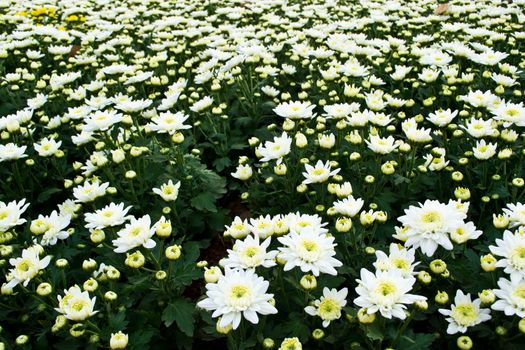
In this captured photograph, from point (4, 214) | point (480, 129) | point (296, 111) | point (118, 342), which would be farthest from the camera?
point (296, 111)

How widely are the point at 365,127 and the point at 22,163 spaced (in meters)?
3.21

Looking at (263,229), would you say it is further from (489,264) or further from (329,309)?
(489,264)

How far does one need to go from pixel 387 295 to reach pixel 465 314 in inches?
20.2

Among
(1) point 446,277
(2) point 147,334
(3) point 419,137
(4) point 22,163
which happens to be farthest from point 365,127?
(4) point 22,163

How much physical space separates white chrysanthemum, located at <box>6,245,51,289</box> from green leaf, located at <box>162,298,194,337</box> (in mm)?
799

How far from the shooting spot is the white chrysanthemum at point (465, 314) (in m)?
2.46

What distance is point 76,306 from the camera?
2.67 m

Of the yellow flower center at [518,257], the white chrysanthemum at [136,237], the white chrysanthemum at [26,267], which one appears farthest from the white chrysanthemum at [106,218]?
the yellow flower center at [518,257]

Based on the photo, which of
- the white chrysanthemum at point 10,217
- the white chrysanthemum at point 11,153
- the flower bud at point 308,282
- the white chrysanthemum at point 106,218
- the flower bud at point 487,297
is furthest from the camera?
the white chrysanthemum at point 11,153

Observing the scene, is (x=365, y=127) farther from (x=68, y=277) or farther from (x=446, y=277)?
(x=68, y=277)

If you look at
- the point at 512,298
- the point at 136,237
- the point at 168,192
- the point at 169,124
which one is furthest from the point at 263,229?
the point at 169,124

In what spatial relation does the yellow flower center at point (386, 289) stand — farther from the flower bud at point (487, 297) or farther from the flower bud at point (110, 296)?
the flower bud at point (110, 296)

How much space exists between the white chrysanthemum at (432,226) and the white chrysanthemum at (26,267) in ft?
7.15

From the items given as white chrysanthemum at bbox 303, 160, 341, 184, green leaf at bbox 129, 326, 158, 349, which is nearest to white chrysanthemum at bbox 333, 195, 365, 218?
white chrysanthemum at bbox 303, 160, 341, 184
